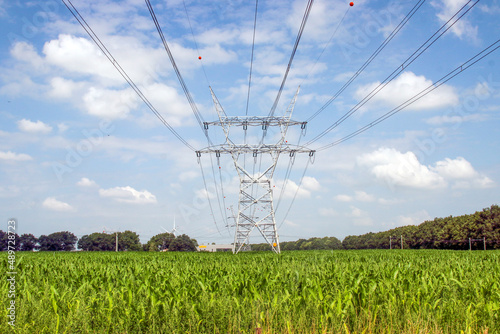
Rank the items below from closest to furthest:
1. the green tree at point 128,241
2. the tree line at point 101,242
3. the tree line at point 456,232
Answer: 1. the tree line at point 456,232
2. the tree line at point 101,242
3. the green tree at point 128,241

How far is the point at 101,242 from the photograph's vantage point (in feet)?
472

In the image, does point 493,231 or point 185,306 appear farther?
point 493,231

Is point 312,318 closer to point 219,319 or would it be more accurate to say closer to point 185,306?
point 219,319

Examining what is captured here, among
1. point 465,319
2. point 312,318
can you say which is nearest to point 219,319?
point 312,318

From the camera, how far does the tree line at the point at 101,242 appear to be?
126 m

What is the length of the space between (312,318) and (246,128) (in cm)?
3117

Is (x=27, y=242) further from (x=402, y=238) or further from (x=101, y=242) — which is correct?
(x=402, y=238)

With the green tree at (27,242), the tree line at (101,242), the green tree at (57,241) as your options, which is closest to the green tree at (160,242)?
the tree line at (101,242)

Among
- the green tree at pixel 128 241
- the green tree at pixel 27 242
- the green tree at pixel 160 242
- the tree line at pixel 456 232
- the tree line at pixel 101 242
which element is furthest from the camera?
the green tree at pixel 160 242

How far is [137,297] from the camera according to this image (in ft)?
25.4

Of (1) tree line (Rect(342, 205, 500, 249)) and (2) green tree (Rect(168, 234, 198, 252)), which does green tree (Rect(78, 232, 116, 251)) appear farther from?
(1) tree line (Rect(342, 205, 500, 249))

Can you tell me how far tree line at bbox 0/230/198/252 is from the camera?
412ft

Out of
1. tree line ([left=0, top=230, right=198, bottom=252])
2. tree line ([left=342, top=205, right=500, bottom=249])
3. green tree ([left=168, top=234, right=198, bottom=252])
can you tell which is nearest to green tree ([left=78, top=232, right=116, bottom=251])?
tree line ([left=0, top=230, right=198, bottom=252])

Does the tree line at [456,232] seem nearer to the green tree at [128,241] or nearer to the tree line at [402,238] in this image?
the tree line at [402,238]
